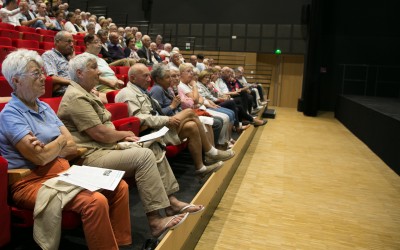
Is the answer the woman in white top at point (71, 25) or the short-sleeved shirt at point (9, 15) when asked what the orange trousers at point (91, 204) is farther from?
the woman in white top at point (71, 25)

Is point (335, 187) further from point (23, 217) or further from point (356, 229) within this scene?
point (23, 217)

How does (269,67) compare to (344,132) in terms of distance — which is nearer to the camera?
(344,132)

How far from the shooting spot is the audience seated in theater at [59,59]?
111 inches

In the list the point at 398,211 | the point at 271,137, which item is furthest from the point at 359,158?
the point at 398,211

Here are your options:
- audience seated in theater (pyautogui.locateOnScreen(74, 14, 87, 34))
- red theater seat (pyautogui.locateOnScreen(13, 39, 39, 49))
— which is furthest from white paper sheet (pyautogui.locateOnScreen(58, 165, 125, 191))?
audience seated in theater (pyautogui.locateOnScreen(74, 14, 87, 34))

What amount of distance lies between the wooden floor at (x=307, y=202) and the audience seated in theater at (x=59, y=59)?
5.09 ft

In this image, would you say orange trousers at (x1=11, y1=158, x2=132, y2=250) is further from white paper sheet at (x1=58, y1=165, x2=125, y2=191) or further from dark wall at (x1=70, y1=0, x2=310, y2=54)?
dark wall at (x1=70, y1=0, x2=310, y2=54)

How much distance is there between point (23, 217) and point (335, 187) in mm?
2887

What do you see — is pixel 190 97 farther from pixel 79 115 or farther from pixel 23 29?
pixel 23 29

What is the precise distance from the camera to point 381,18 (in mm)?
9570

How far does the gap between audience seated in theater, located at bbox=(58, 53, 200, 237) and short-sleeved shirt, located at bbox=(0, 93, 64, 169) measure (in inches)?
7.8

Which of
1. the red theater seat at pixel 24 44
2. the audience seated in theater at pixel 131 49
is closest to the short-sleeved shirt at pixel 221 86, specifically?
the audience seated in theater at pixel 131 49

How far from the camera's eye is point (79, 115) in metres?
1.80

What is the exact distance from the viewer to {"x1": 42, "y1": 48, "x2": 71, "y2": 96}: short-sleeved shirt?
2.85m
